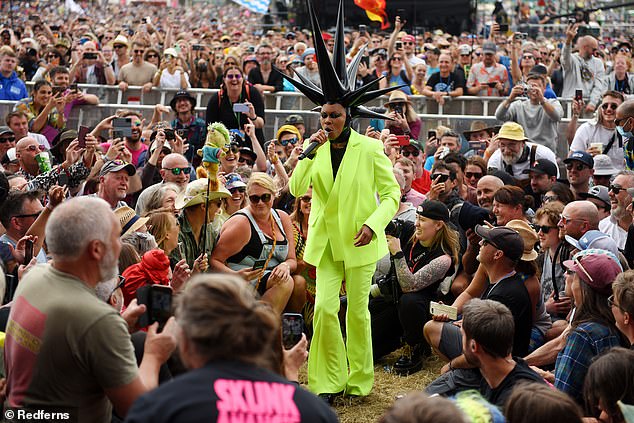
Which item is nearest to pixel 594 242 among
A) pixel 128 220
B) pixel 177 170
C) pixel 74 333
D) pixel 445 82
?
pixel 128 220

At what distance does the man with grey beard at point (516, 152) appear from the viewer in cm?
986

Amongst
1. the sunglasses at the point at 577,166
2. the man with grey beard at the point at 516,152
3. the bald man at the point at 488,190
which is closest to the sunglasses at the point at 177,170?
the bald man at the point at 488,190

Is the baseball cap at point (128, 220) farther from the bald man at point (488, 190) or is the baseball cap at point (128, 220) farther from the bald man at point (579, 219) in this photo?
the bald man at point (488, 190)

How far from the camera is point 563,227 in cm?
709

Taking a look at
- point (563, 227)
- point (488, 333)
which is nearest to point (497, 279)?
point (563, 227)

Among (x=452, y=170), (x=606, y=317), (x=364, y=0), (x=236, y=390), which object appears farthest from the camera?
(x=364, y=0)

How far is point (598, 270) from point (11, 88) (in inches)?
397

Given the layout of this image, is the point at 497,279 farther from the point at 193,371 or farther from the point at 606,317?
the point at 193,371

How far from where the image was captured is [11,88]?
13055 mm

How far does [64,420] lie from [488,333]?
214cm

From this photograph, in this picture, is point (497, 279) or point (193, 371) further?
point (497, 279)

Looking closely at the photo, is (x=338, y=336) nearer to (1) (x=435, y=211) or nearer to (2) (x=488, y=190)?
(1) (x=435, y=211)

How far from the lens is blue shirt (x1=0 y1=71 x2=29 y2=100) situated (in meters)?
13.0

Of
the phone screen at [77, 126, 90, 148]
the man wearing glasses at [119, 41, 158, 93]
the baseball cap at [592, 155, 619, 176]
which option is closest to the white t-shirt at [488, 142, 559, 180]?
the baseball cap at [592, 155, 619, 176]
